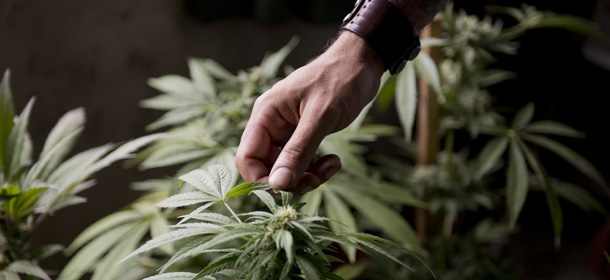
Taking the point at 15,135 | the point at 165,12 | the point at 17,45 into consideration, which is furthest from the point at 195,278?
the point at 165,12

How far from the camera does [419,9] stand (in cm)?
73

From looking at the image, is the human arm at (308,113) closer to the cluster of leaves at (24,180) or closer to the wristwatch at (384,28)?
the wristwatch at (384,28)

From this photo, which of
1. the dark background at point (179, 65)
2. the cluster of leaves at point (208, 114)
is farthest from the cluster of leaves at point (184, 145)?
the dark background at point (179, 65)

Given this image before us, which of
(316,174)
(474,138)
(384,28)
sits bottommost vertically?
(474,138)

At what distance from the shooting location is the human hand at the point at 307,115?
581 millimetres

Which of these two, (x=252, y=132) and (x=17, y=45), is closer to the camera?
(x=252, y=132)

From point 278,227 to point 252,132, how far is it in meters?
0.20

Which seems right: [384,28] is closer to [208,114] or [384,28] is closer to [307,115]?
[307,115]

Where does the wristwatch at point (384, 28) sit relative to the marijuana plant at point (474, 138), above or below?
Answer: above

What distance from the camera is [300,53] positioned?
1768 millimetres

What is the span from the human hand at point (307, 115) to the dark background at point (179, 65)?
0.89 meters

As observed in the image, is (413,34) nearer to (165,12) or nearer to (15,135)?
(15,135)

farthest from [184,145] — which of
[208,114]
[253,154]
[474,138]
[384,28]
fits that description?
[474,138]

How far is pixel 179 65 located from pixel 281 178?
3.77 ft
